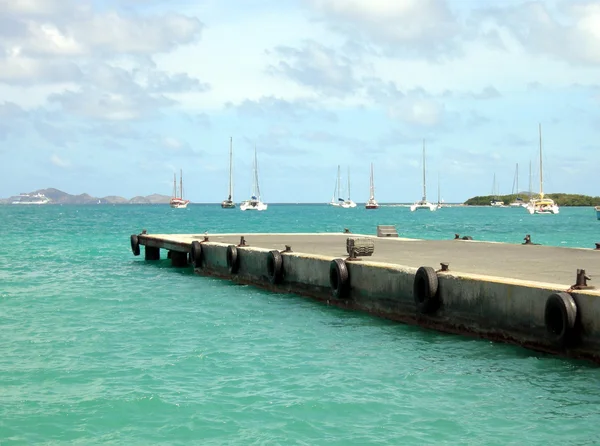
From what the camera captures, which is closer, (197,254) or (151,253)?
(197,254)

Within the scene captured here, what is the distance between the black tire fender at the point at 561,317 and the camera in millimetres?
13766

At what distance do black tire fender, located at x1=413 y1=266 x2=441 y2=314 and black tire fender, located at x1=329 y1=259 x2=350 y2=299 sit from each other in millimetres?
3600

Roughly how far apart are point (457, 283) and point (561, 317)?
3427 mm

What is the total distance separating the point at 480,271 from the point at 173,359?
751cm

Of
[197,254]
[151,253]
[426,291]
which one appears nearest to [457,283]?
[426,291]

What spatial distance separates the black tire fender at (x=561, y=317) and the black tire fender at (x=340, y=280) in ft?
25.6

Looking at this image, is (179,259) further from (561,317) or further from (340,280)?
(561,317)

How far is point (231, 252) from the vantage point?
2900cm

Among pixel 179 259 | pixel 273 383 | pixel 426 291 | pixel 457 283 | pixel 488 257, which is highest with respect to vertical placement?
pixel 488 257

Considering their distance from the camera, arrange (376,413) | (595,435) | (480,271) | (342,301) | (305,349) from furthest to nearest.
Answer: (342,301)
(480,271)
(305,349)
(376,413)
(595,435)

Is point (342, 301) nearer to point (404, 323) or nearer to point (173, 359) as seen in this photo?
point (404, 323)

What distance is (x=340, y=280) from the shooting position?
70.4 ft

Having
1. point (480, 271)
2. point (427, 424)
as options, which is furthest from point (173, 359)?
point (480, 271)

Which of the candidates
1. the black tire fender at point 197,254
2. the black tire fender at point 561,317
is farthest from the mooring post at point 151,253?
→ the black tire fender at point 561,317
